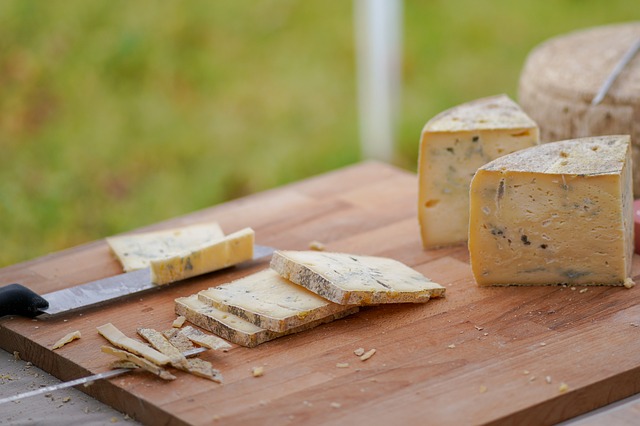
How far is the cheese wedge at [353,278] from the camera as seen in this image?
242 cm

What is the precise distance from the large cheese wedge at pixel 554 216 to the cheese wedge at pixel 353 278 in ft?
0.61

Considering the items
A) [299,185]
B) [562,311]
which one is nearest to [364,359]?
[562,311]

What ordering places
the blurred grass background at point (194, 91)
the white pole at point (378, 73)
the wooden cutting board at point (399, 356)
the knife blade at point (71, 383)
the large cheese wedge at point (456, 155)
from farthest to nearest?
the blurred grass background at point (194, 91)
the white pole at point (378, 73)
the large cheese wedge at point (456, 155)
the knife blade at point (71, 383)
the wooden cutting board at point (399, 356)

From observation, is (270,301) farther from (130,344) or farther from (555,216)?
(555,216)

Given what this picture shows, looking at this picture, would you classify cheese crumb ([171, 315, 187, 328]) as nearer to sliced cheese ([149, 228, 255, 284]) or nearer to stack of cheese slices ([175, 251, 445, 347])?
stack of cheese slices ([175, 251, 445, 347])

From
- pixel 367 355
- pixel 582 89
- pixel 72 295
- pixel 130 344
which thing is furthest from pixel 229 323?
pixel 582 89

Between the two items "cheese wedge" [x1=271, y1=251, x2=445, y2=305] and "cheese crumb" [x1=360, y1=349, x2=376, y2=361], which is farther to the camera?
"cheese wedge" [x1=271, y1=251, x2=445, y2=305]

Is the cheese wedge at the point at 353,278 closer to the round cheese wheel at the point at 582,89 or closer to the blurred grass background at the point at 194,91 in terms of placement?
the round cheese wheel at the point at 582,89

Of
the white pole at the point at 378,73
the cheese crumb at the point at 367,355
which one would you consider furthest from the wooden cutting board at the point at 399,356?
the white pole at the point at 378,73

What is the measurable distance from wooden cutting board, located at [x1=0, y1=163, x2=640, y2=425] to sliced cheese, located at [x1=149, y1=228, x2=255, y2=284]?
0.11 ft

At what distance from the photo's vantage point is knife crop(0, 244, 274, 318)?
2527 millimetres

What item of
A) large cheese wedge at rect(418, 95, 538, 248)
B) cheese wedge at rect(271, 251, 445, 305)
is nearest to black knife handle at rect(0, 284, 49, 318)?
cheese wedge at rect(271, 251, 445, 305)

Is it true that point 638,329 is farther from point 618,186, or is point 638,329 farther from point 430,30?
point 430,30

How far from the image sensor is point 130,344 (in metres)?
2.30
